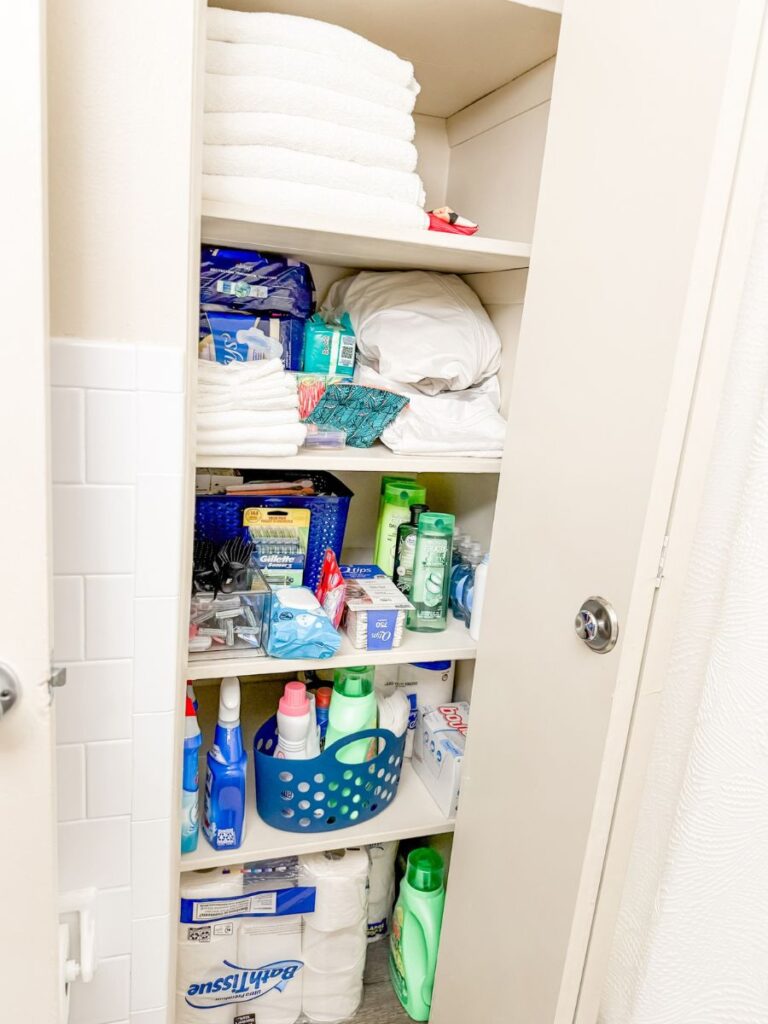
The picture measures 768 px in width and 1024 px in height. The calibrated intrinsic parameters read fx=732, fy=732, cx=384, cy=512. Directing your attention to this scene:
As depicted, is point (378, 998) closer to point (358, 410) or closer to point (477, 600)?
point (477, 600)

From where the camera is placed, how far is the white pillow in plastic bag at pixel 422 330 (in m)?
1.22

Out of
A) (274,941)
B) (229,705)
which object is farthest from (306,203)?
(274,941)

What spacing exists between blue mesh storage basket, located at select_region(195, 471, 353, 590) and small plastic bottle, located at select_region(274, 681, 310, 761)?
18 centimetres

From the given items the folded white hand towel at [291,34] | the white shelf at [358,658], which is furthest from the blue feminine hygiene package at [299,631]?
the folded white hand towel at [291,34]

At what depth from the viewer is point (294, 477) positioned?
133 cm

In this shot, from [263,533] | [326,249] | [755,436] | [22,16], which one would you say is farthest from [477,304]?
[22,16]

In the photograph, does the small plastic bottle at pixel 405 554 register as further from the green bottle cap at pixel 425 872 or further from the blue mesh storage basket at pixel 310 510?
the green bottle cap at pixel 425 872

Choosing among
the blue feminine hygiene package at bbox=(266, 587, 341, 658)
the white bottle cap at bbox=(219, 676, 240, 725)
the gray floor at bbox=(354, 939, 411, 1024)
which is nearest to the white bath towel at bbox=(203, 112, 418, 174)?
the blue feminine hygiene package at bbox=(266, 587, 341, 658)

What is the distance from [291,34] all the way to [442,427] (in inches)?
22.8

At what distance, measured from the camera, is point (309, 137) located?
99 centimetres

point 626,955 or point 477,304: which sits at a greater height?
point 477,304

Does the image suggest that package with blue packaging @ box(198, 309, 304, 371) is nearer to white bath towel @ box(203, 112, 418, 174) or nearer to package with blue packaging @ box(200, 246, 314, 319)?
package with blue packaging @ box(200, 246, 314, 319)

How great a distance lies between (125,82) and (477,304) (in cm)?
72

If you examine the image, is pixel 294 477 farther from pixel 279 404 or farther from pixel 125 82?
pixel 125 82
